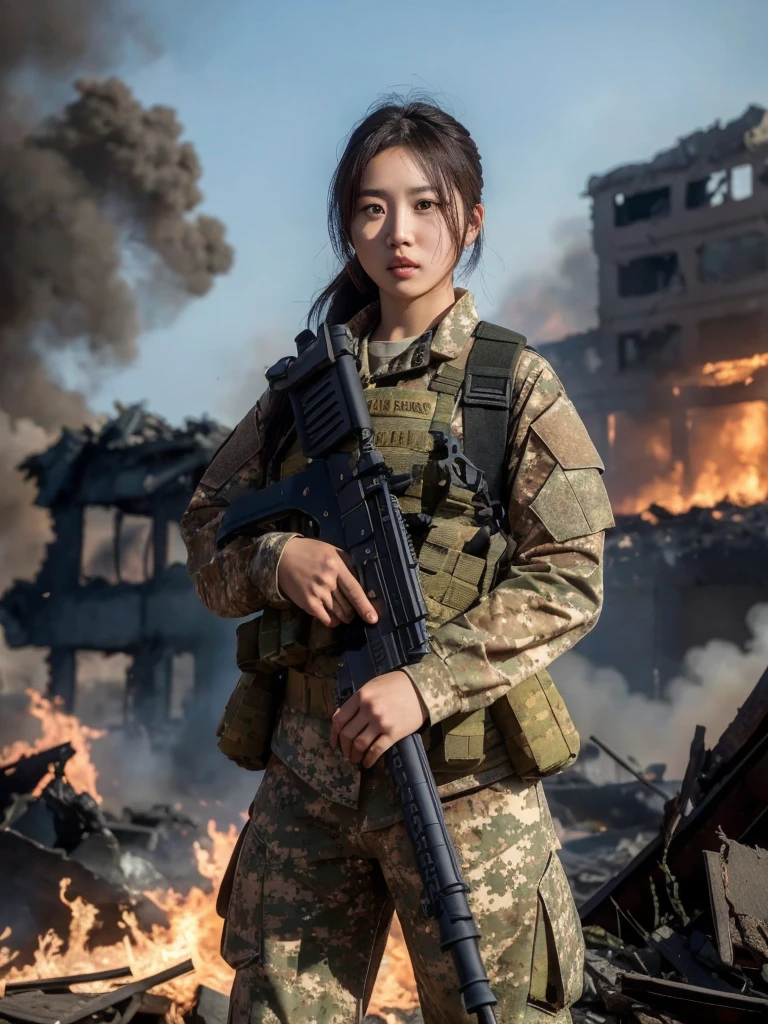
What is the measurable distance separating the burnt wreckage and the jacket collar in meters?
13.8

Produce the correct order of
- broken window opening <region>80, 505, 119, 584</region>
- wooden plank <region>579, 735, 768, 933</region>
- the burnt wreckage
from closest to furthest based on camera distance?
wooden plank <region>579, 735, 768, 933</region> < the burnt wreckage < broken window opening <region>80, 505, 119, 584</region>

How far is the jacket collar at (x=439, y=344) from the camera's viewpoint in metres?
2.07

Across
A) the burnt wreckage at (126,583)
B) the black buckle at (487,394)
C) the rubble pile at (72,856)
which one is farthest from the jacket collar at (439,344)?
the burnt wreckage at (126,583)

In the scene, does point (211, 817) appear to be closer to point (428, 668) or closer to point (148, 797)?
point (148, 797)

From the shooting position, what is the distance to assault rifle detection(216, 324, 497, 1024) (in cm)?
164

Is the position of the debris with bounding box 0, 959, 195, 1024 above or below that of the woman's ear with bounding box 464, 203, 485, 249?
below

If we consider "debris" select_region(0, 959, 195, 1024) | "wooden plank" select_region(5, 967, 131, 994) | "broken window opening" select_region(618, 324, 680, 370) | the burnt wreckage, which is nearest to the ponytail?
"debris" select_region(0, 959, 195, 1024)

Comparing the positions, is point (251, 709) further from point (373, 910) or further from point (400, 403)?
point (400, 403)

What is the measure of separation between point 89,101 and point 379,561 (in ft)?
97.0

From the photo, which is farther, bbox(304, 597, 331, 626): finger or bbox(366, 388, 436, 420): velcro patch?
bbox(366, 388, 436, 420): velcro patch

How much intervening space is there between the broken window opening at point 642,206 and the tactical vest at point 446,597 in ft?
76.3

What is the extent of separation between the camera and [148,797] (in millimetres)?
14289

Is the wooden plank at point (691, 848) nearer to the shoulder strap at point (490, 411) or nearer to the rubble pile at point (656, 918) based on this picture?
the rubble pile at point (656, 918)

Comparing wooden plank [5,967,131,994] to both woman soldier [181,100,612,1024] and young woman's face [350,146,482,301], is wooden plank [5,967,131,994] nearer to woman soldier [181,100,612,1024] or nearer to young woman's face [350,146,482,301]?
woman soldier [181,100,612,1024]
